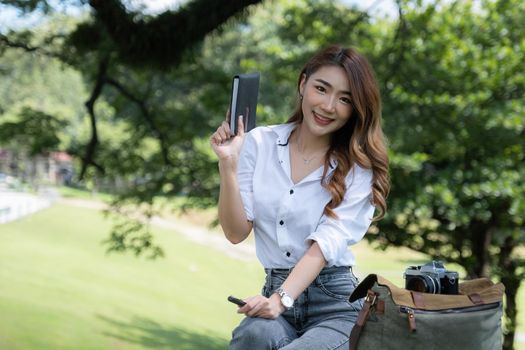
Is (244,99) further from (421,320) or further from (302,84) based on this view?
(421,320)

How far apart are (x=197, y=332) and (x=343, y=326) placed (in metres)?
16.7

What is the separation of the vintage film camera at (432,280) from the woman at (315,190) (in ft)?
0.83

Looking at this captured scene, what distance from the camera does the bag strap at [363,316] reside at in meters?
1.98

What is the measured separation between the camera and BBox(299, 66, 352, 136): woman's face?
239 cm

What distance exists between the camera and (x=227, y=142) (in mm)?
2352

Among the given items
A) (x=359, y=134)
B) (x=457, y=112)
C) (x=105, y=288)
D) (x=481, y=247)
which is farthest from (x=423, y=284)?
(x=105, y=288)

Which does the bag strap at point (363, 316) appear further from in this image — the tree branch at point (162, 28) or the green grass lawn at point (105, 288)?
the green grass lawn at point (105, 288)

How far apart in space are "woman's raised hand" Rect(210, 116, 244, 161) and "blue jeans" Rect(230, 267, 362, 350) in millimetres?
381

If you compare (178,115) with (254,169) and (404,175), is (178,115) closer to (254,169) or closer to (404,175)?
(404,175)

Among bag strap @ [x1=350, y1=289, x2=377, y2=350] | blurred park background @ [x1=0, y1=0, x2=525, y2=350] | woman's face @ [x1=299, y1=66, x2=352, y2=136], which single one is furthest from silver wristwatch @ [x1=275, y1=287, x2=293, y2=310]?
blurred park background @ [x1=0, y1=0, x2=525, y2=350]

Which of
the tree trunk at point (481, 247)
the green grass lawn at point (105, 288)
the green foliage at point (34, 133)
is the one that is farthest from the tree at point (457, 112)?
the green foliage at point (34, 133)

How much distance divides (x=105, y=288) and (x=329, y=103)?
21.3 metres

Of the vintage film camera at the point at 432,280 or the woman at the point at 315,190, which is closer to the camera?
the vintage film camera at the point at 432,280

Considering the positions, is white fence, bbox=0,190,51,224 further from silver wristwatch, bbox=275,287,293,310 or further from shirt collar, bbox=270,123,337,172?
silver wristwatch, bbox=275,287,293,310
